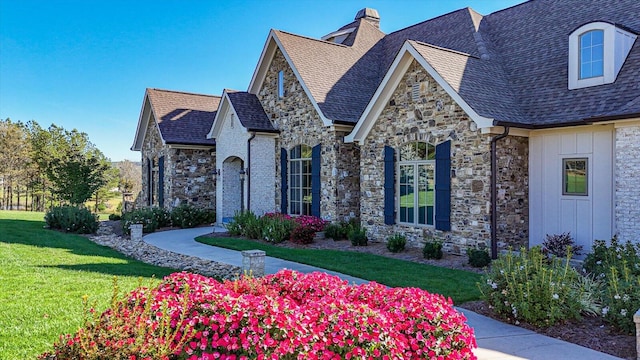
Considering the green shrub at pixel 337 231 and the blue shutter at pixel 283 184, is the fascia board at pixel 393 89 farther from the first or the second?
the blue shutter at pixel 283 184

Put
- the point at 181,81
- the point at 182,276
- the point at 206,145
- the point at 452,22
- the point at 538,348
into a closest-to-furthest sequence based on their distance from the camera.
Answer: the point at 182,276, the point at 538,348, the point at 452,22, the point at 206,145, the point at 181,81

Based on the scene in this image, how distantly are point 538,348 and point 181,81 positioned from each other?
29152 millimetres

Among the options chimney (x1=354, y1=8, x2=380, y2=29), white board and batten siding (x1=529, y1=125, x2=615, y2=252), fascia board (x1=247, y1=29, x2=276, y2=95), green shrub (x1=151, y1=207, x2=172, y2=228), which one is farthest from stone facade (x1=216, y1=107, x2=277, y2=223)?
white board and batten siding (x1=529, y1=125, x2=615, y2=252)

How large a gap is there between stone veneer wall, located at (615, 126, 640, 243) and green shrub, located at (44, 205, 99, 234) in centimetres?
1691

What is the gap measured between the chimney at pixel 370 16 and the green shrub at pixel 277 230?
11.4 metres

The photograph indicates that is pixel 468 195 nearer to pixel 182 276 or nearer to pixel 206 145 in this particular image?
pixel 182 276

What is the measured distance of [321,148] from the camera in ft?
50.6

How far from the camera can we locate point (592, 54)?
11297 millimetres

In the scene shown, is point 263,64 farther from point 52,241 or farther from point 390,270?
point 390,270

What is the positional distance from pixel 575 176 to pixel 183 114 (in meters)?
17.4

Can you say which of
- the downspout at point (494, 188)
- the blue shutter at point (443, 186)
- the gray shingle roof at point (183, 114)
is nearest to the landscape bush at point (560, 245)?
the downspout at point (494, 188)

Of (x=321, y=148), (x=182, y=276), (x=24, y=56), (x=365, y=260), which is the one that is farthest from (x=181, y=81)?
(x=182, y=276)

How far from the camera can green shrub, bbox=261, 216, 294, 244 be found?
1418 cm

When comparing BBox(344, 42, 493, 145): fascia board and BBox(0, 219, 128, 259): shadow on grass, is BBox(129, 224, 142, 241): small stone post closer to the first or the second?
BBox(0, 219, 128, 259): shadow on grass
